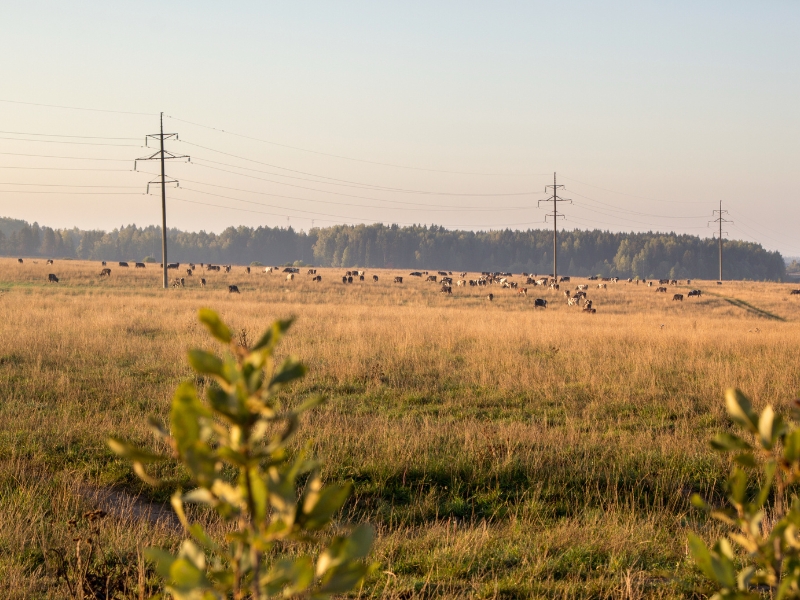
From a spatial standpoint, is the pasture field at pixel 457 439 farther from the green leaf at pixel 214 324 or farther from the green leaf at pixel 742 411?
the green leaf at pixel 214 324

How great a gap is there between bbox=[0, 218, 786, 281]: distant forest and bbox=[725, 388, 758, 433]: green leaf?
163m

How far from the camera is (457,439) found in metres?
7.86

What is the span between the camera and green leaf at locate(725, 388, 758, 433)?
3.15 feet

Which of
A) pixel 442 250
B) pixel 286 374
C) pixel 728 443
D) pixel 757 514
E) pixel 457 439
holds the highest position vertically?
pixel 442 250

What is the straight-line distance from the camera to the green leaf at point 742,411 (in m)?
0.96

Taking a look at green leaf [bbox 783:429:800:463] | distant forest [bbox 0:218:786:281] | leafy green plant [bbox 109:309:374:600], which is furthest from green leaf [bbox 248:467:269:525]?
distant forest [bbox 0:218:786:281]

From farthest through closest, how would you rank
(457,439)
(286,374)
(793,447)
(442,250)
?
(442,250) < (457,439) < (793,447) < (286,374)

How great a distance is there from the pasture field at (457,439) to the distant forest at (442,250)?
14951 cm

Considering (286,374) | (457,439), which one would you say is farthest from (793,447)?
(457,439)

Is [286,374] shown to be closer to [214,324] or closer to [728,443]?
[214,324]

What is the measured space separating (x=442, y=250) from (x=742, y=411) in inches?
7095

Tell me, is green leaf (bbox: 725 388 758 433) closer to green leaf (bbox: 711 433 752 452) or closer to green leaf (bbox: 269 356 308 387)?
green leaf (bbox: 711 433 752 452)

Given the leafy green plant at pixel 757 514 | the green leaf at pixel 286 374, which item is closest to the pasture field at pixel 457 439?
the leafy green plant at pixel 757 514

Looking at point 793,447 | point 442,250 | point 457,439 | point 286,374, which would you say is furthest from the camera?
point 442,250
